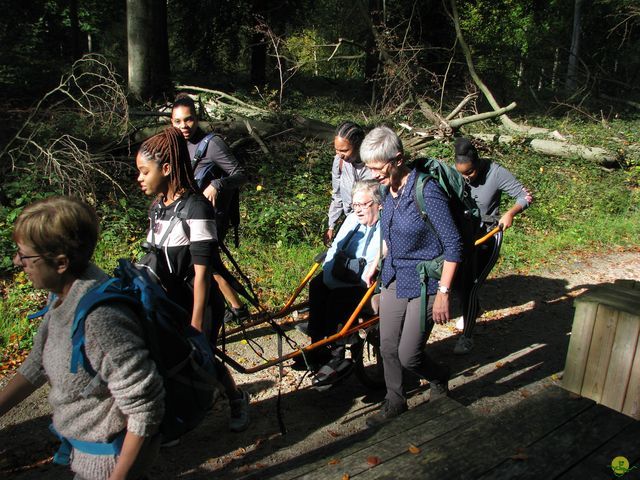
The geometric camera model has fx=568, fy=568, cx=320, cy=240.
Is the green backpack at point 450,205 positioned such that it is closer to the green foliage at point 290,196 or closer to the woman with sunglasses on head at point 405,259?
the woman with sunglasses on head at point 405,259

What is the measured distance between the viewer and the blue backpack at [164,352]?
5.93ft

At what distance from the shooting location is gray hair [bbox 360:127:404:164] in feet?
11.2

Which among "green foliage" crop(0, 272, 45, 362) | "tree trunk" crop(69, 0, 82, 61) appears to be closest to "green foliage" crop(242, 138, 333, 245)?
"green foliage" crop(0, 272, 45, 362)

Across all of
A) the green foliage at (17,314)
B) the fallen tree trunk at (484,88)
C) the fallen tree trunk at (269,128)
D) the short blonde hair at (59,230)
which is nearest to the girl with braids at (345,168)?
the green foliage at (17,314)

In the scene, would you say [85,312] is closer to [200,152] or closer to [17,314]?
[200,152]

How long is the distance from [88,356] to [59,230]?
1.36ft

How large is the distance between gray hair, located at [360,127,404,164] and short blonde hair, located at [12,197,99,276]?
1.92m

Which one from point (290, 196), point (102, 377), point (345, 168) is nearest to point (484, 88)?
point (290, 196)

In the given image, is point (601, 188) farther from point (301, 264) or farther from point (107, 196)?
point (107, 196)

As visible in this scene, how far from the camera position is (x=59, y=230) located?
6.01 feet

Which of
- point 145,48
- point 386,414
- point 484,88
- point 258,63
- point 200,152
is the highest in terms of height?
point 258,63

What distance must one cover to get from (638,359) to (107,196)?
713 cm

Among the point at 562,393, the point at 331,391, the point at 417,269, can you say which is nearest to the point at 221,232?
the point at 331,391

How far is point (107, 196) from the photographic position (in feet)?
26.9
